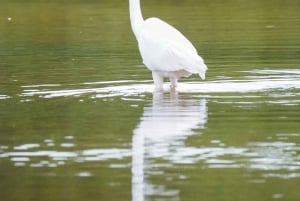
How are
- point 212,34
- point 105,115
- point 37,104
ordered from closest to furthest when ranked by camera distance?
point 105,115 < point 37,104 < point 212,34

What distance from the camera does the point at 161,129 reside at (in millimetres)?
12672

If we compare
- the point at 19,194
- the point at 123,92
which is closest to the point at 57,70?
the point at 123,92

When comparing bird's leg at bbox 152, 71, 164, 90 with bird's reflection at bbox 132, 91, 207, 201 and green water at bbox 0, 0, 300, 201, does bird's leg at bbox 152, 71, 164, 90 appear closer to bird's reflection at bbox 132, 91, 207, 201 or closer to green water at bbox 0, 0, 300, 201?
green water at bbox 0, 0, 300, 201

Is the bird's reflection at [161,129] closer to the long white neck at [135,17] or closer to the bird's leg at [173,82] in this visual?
the bird's leg at [173,82]

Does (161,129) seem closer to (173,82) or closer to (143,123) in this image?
(143,123)

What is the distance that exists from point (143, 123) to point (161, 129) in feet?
1.96

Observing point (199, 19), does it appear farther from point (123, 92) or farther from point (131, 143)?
point (131, 143)

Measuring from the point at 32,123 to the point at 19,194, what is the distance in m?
3.68

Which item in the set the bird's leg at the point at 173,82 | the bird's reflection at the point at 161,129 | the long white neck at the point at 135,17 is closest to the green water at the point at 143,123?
the bird's reflection at the point at 161,129

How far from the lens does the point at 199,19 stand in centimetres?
3134

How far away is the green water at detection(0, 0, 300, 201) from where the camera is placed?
32.8 ft

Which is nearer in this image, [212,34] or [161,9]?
[212,34]

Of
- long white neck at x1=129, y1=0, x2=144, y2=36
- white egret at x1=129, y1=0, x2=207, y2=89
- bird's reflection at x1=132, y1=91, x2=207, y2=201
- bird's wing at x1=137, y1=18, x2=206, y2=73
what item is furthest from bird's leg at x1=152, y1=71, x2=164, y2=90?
long white neck at x1=129, y1=0, x2=144, y2=36

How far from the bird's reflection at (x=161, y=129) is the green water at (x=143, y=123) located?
0.01 metres
